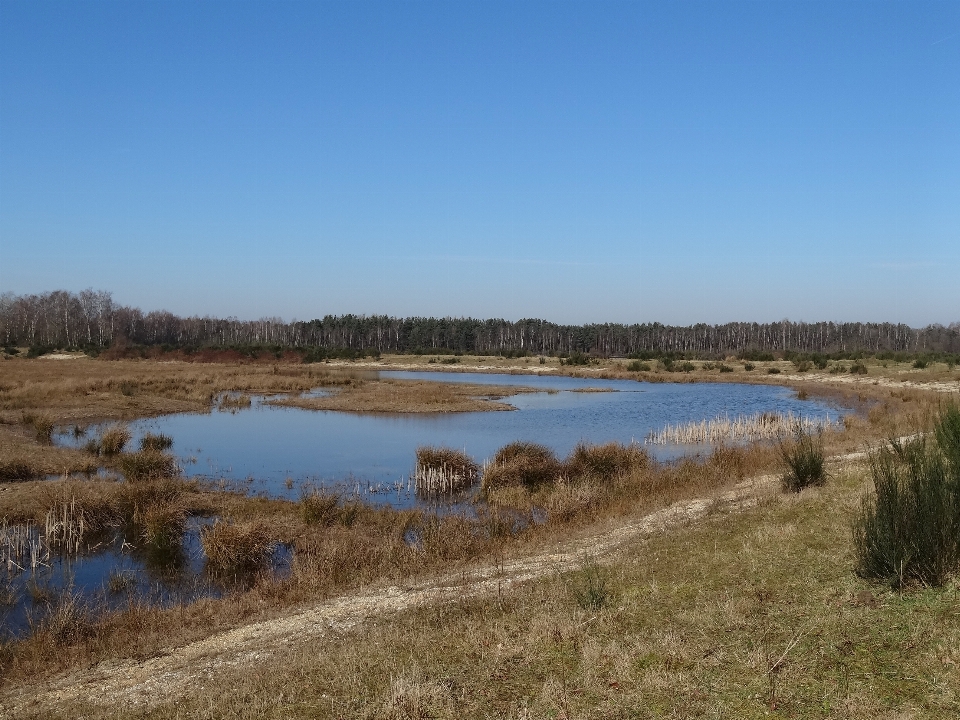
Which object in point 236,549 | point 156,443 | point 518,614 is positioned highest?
point 518,614

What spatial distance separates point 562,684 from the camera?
639 cm

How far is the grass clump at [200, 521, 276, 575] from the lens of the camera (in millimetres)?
13555

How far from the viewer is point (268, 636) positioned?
9.21 metres

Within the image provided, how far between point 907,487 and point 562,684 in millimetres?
4686

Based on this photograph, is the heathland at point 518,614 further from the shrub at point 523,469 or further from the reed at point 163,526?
the shrub at point 523,469

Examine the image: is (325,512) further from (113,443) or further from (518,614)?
(113,443)

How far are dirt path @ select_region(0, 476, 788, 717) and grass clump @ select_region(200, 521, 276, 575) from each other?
3774 mm

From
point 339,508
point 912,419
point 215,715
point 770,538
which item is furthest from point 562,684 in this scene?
point 912,419

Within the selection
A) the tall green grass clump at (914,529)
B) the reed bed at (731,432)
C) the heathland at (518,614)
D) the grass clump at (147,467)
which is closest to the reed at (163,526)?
the heathland at (518,614)

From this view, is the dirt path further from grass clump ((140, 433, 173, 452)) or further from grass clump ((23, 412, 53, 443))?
grass clump ((23, 412, 53, 443))

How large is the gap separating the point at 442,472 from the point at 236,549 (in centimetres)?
839

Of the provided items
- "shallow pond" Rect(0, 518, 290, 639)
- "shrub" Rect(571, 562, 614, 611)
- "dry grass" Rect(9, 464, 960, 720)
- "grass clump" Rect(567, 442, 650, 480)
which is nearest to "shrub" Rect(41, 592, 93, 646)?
"shallow pond" Rect(0, 518, 290, 639)

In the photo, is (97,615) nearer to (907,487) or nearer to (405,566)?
(405,566)

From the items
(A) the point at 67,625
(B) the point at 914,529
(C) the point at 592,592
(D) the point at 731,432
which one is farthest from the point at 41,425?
(B) the point at 914,529
